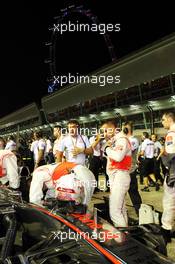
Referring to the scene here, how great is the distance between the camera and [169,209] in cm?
458

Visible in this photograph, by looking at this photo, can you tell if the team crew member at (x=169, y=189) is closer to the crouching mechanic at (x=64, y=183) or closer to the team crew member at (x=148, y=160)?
the crouching mechanic at (x=64, y=183)

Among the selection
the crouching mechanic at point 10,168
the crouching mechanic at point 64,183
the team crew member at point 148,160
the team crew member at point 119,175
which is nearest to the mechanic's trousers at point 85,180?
the crouching mechanic at point 64,183

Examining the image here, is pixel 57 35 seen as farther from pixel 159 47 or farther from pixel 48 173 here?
pixel 48 173

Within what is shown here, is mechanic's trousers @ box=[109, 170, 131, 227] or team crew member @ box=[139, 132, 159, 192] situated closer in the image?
mechanic's trousers @ box=[109, 170, 131, 227]

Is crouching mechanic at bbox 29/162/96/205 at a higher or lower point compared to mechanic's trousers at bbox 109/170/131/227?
higher

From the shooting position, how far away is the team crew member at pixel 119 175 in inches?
184

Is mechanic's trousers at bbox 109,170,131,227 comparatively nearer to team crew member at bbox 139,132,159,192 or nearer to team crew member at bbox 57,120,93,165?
team crew member at bbox 57,120,93,165

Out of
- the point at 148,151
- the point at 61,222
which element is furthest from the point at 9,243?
the point at 148,151

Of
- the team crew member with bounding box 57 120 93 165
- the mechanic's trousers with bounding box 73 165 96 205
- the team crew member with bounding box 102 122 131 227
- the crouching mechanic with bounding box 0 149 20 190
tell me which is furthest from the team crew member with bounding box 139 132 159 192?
the mechanic's trousers with bounding box 73 165 96 205

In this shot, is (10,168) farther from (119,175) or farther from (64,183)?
(64,183)

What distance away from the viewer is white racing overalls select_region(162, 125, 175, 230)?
4.53 meters

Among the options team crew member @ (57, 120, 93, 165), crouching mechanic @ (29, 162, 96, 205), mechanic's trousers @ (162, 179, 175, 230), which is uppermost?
team crew member @ (57, 120, 93, 165)

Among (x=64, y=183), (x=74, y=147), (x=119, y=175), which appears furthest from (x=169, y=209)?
(x=74, y=147)

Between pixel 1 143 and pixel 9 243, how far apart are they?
405 centimetres
